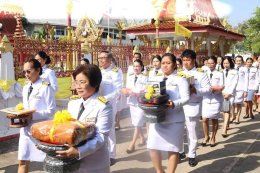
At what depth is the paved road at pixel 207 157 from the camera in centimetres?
590

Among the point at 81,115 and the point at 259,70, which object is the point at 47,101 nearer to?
the point at 81,115

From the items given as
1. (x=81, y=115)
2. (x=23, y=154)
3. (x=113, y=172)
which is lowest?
(x=113, y=172)

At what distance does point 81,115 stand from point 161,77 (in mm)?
2060

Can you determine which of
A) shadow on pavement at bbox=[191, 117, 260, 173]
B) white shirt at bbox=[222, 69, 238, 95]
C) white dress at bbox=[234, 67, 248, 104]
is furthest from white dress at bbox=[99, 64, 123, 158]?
white dress at bbox=[234, 67, 248, 104]

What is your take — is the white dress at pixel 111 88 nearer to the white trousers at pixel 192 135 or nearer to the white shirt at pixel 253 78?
the white trousers at pixel 192 135

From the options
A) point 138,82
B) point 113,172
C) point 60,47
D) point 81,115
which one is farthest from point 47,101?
point 60,47

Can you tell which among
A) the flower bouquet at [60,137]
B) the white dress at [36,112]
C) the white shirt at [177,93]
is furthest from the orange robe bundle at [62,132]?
the white shirt at [177,93]

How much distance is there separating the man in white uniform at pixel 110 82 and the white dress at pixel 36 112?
1.10 meters

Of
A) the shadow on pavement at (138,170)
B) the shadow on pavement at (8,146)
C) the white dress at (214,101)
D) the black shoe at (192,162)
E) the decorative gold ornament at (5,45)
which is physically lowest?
the shadow on pavement at (8,146)

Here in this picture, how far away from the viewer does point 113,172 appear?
5.71m

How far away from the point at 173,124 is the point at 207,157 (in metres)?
2.29

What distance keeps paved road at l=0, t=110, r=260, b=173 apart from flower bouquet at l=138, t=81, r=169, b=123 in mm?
1606

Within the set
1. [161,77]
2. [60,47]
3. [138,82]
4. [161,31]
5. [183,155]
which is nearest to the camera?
[161,77]

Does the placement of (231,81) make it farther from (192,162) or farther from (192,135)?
(192,162)
